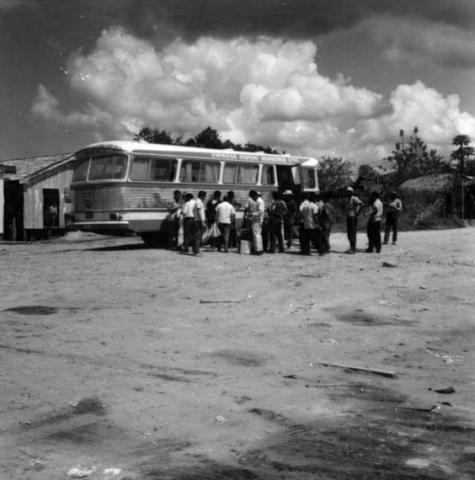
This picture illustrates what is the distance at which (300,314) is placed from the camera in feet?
30.9

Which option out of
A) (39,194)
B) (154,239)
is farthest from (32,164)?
(154,239)

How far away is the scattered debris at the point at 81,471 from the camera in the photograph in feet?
12.6

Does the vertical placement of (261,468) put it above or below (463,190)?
below

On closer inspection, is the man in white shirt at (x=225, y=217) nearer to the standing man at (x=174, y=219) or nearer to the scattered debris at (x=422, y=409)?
the standing man at (x=174, y=219)

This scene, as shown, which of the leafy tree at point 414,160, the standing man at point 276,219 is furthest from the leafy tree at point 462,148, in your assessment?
the standing man at point 276,219

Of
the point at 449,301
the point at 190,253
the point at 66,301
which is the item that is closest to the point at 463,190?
the point at 190,253

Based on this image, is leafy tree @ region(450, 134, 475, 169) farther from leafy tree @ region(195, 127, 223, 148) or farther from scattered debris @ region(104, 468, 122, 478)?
scattered debris @ region(104, 468, 122, 478)

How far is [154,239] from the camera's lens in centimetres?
1773

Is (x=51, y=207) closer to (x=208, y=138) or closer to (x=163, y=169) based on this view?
(x=163, y=169)

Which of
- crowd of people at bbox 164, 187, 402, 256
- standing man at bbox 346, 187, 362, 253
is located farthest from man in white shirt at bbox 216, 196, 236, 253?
standing man at bbox 346, 187, 362, 253

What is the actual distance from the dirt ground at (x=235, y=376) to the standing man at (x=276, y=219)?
4100 mm

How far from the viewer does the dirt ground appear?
418 centimetres

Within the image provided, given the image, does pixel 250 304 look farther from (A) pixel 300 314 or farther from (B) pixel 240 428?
(B) pixel 240 428

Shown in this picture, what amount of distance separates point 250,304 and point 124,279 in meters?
2.91
